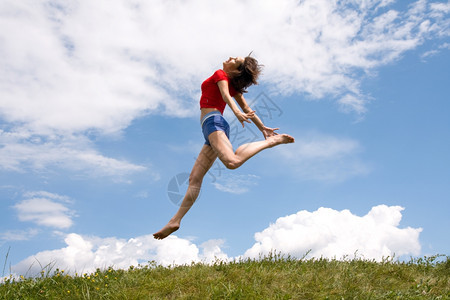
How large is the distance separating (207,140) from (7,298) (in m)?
3.91

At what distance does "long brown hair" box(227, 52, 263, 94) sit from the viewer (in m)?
6.82

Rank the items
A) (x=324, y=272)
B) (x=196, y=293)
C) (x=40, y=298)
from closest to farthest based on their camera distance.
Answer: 1. (x=196, y=293)
2. (x=40, y=298)
3. (x=324, y=272)

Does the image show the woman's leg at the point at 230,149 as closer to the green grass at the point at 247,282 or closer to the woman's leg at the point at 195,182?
the woman's leg at the point at 195,182

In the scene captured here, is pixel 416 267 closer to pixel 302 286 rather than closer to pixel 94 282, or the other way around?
pixel 302 286

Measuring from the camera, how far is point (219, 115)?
21.7ft

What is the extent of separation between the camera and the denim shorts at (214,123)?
6535mm

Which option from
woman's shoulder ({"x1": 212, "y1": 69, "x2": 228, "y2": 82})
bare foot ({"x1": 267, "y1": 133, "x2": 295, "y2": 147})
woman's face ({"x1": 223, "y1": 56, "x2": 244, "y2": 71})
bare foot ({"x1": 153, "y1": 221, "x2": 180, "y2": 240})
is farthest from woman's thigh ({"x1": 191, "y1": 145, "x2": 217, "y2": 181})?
woman's face ({"x1": 223, "y1": 56, "x2": 244, "y2": 71})

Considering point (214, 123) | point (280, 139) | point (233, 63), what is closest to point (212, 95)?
point (214, 123)

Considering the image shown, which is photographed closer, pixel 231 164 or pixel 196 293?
pixel 196 293

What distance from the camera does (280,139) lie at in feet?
23.0

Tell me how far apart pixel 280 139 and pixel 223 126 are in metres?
1.08

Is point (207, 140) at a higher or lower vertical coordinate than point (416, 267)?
higher

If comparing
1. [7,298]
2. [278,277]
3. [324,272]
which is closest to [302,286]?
[278,277]

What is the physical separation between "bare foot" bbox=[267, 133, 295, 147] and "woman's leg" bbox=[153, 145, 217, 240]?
1.01 m
